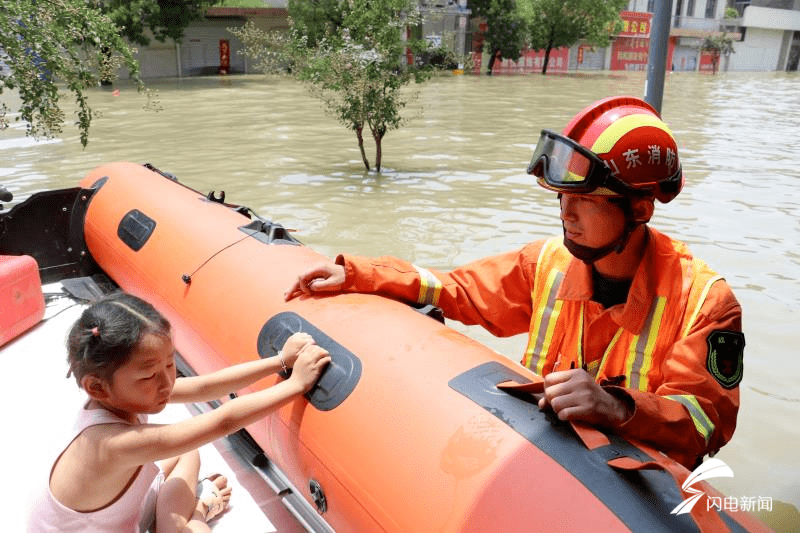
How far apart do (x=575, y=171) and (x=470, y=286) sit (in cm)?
65

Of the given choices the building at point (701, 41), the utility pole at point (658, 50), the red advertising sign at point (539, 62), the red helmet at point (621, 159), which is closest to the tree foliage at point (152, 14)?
the building at point (701, 41)

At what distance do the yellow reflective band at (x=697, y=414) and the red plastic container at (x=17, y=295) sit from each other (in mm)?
3130

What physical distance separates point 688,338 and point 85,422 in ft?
5.07

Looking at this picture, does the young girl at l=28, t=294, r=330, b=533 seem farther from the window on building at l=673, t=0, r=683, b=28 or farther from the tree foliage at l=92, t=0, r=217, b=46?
the window on building at l=673, t=0, r=683, b=28

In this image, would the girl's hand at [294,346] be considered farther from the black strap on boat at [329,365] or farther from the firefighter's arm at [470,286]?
the firefighter's arm at [470,286]

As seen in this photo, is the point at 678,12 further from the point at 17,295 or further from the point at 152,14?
the point at 17,295

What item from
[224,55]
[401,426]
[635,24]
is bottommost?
[401,426]

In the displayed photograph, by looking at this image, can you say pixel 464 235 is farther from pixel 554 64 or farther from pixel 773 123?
pixel 554 64

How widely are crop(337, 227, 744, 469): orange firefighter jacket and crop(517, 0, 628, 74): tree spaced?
3347 cm

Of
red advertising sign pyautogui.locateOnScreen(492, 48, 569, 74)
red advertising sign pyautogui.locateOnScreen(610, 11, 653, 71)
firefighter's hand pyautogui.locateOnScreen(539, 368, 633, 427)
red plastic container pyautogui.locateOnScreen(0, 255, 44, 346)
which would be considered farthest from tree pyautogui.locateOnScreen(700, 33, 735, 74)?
firefighter's hand pyautogui.locateOnScreen(539, 368, 633, 427)

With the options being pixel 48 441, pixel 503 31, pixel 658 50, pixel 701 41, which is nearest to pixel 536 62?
pixel 503 31

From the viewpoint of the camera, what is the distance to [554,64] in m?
40.4

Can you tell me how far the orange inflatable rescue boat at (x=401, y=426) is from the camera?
1.31 metres

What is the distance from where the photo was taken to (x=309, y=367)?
190cm
